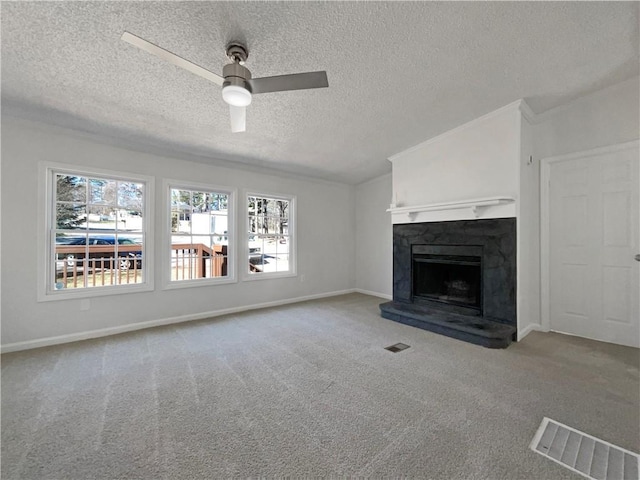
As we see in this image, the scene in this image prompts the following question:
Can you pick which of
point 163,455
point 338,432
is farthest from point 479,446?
point 163,455

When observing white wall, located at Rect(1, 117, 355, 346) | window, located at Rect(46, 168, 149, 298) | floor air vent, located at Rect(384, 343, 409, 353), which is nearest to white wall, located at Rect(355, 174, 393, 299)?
white wall, located at Rect(1, 117, 355, 346)

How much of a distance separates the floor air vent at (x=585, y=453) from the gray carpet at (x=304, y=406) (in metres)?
0.07

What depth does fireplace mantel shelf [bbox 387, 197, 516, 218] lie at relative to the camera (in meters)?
3.17

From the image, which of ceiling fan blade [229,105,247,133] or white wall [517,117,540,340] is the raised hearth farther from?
ceiling fan blade [229,105,247,133]

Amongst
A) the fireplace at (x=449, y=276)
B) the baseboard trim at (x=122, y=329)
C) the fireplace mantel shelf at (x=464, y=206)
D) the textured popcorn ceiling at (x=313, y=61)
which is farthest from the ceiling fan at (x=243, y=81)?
the baseboard trim at (x=122, y=329)

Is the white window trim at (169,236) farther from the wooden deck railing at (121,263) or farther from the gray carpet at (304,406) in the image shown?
the gray carpet at (304,406)

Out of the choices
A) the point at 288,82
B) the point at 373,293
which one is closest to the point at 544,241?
the point at 373,293

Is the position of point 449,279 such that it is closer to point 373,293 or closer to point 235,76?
point 373,293

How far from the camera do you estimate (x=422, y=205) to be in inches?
158

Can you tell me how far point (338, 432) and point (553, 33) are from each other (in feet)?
11.0

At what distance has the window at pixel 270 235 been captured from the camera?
4922mm

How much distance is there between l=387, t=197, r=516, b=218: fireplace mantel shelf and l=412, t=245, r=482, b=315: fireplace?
515 millimetres

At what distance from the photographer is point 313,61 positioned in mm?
2309

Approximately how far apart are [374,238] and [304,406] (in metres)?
4.32
